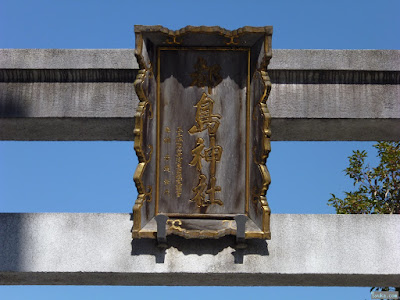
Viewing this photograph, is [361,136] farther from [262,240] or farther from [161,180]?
[161,180]

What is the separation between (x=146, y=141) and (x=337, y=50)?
2.02 meters

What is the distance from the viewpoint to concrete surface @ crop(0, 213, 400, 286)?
493 cm

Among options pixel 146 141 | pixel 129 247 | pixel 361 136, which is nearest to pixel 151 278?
pixel 129 247

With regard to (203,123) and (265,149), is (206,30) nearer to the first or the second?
(203,123)

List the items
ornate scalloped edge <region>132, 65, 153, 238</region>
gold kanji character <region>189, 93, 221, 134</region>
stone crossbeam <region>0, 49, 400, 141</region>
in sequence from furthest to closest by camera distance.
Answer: stone crossbeam <region>0, 49, 400, 141</region>
gold kanji character <region>189, 93, 221, 134</region>
ornate scalloped edge <region>132, 65, 153, 238</region>

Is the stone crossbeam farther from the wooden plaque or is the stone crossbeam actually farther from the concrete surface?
the concrete surface

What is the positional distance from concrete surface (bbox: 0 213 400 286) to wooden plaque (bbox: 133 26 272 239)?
267 millimetres

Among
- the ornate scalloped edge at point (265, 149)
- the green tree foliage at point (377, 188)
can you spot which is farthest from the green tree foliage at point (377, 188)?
the ornate scalloped edge at point (265, 149)

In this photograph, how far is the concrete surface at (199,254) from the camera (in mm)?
4926

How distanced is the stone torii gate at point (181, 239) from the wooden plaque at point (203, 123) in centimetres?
27

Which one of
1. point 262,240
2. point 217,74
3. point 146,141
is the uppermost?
point 217,74

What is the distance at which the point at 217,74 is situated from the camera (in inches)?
205

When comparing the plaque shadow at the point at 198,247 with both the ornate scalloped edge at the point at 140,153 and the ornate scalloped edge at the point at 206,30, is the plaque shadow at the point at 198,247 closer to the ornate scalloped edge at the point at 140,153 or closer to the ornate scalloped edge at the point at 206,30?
the ornate scalloped edge at the point at 140,153

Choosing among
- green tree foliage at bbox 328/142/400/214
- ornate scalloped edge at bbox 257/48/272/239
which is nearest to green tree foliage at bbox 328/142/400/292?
green tree foliage at bbox 328/142/400/214
